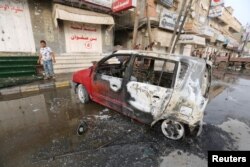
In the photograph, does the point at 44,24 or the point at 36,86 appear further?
the point at 44,24

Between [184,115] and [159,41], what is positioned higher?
[159,41]

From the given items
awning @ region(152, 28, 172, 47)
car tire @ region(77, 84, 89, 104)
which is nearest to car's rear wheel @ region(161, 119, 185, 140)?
car tire @ region(77, 84, 89, 104)

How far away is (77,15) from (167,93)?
8118 mm

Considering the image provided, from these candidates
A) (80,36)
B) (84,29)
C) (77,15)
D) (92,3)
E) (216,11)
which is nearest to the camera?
(77,15)

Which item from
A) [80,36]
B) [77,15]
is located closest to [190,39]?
[80,36]

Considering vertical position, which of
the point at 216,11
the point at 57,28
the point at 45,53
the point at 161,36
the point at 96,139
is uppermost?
the point at 216,11

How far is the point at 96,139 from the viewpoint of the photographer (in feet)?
9.95

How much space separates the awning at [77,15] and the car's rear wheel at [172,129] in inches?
306

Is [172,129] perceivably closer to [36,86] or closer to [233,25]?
[36,86]

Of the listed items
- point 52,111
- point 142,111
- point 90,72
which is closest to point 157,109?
point 142,111

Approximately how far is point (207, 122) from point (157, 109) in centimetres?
192

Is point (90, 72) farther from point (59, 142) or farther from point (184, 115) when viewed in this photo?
point (184, 115)

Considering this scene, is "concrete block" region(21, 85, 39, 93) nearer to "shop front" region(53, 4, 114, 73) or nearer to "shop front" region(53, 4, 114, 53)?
"shop front" region(53, 4, 114, 73)

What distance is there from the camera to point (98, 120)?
377cm
